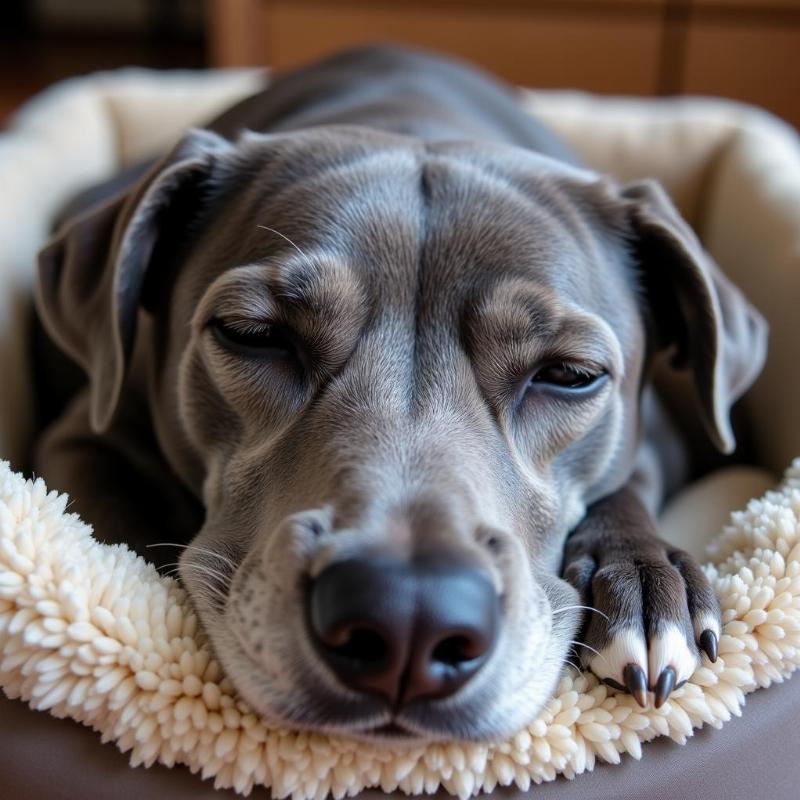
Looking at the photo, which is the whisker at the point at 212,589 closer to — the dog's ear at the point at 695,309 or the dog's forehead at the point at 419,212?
the dog's forehead at the point at 419,212

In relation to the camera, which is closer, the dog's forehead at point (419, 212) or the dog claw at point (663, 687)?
the dog claw at point (663, 687)

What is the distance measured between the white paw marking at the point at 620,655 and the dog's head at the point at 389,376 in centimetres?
8

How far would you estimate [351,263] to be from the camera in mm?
1990

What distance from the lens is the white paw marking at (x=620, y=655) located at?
69.6 inches

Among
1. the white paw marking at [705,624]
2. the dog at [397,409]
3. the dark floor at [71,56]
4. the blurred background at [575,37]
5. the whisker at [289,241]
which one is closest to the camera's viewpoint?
the dog at [397,409]

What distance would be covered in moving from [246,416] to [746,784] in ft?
3.62

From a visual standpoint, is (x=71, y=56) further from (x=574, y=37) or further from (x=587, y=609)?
(x=587, y=609)

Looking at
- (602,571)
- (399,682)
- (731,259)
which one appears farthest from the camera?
(731,259)

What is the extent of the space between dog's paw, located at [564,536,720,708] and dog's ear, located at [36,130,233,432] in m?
1.07

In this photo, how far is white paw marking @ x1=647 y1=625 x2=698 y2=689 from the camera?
1752 millimetres

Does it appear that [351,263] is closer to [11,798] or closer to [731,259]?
[11,798]

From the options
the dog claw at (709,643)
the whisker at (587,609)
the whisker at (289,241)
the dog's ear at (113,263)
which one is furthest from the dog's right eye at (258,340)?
the dog claw at (709,643)

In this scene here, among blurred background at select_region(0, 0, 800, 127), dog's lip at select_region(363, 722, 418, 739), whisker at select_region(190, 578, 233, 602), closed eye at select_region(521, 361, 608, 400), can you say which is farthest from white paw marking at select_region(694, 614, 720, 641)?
blurred background at select_region(0, 0, 800, 127)

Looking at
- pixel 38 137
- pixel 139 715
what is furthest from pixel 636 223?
pixel 38 137
